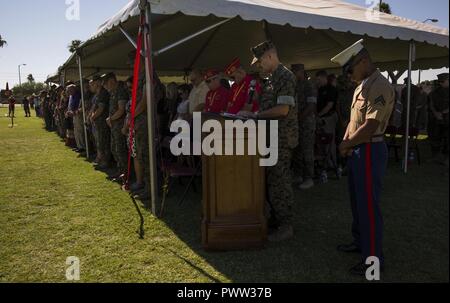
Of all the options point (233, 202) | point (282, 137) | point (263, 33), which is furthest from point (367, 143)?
point (263, 33)

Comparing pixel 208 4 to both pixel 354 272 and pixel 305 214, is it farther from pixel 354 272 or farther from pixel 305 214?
pixel 354 272

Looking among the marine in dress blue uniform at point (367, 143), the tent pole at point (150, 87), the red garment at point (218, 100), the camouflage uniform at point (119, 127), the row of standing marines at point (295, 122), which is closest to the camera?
the marine in dress blue uniform at point (367, 143)

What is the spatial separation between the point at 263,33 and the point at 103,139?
4023 mm

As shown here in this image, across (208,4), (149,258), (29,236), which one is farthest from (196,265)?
(208,4)

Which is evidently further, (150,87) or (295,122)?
(150,87)

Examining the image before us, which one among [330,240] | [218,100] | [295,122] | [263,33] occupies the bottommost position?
[330,240]

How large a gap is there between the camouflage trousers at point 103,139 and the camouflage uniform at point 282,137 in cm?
467

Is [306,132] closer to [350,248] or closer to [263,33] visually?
[350,248]

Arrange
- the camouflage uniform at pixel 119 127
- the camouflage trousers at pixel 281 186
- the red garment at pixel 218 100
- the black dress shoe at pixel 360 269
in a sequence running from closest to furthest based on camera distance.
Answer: the black dress shoe at pixel 360 269, the camouflage trousers at pixel 281 186, the red garment at pixel 218 100, the camouflage uniform at pixel 119 127

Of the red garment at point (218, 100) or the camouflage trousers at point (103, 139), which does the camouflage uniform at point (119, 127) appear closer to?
the camouflage trousers at point (103, 139)

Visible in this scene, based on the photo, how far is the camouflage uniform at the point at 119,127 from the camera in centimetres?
596

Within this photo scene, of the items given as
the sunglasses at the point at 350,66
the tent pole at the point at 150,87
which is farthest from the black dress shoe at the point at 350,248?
the tent pole at the point at 150,87

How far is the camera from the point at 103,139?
7578mm

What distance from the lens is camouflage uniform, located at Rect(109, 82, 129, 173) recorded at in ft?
19.5
